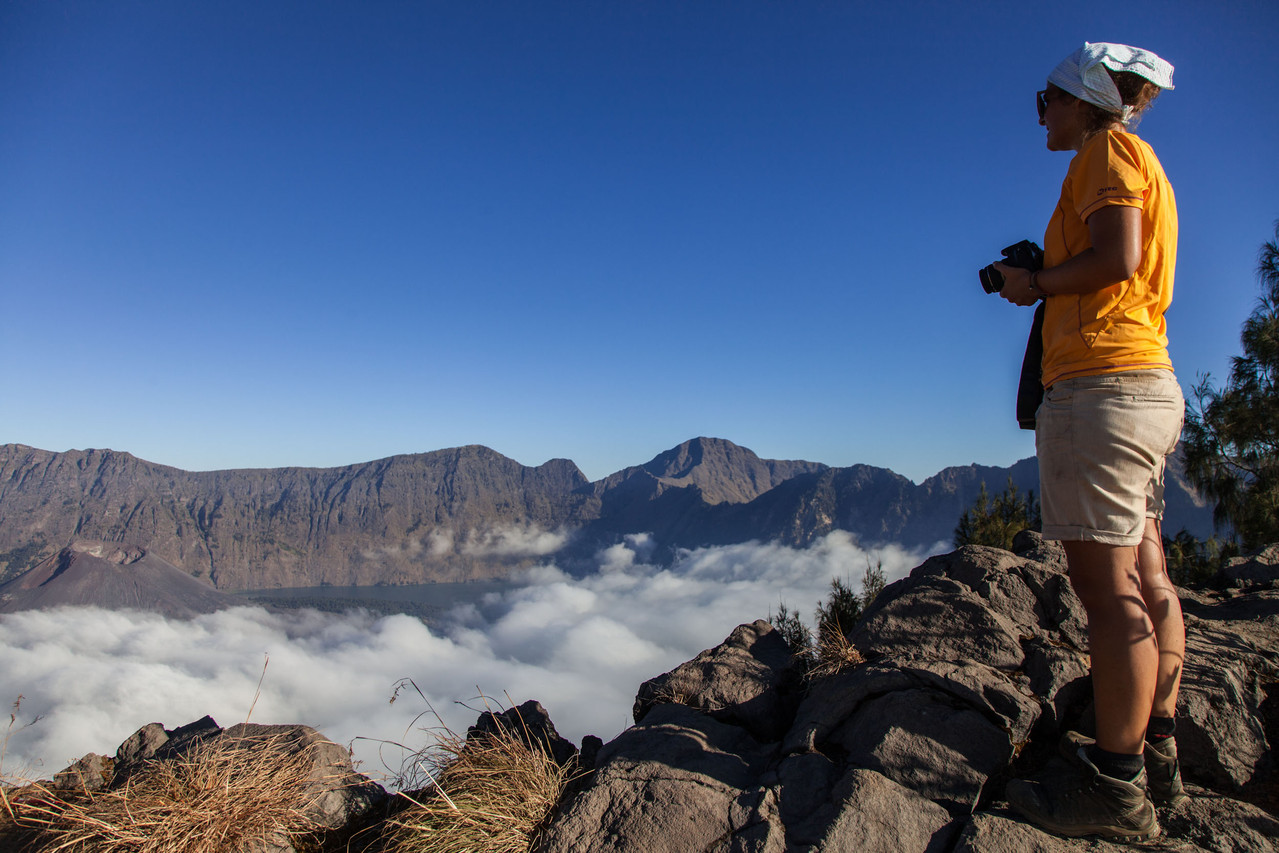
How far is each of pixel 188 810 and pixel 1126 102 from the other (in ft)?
20.1

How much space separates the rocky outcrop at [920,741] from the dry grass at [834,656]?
119 mm

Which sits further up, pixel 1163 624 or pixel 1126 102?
pixel 1126 102

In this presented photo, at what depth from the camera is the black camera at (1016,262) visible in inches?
126

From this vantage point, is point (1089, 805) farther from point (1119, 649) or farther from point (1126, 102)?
point (1126, 102)

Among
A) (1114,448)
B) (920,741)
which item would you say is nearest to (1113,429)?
(1114,448)

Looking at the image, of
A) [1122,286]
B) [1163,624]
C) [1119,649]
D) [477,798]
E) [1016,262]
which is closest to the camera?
[1119,649]

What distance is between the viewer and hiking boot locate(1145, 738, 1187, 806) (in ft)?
9.81

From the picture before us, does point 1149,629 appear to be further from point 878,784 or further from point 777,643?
point 777,643

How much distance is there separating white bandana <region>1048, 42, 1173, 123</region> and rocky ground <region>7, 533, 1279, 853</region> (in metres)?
3.24

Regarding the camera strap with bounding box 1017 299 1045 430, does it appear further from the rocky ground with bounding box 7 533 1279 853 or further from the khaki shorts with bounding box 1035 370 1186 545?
the rocky ground with bounding box 7 533 1279 853

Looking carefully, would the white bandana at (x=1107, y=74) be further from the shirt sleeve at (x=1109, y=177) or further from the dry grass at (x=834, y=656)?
the dry grass at (x=834, y=656)

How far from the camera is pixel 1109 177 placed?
277 cm

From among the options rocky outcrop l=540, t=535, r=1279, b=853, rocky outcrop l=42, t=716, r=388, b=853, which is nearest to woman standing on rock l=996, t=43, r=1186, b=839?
rocky outcrop l=540, t=535, r=1279, b=853

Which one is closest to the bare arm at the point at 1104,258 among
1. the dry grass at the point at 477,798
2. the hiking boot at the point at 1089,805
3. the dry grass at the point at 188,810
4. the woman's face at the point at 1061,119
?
the woman's face at the point at 1061,119
